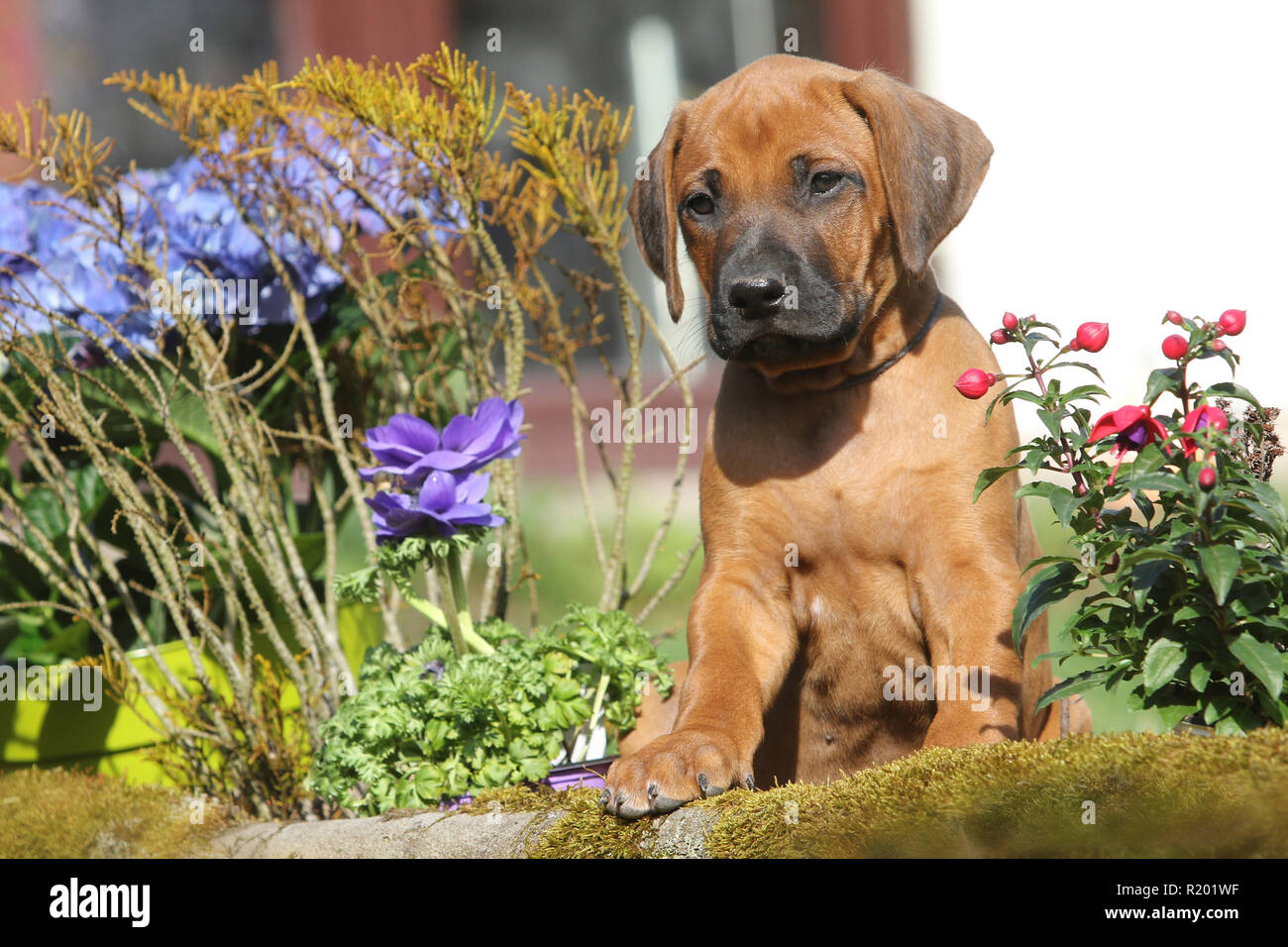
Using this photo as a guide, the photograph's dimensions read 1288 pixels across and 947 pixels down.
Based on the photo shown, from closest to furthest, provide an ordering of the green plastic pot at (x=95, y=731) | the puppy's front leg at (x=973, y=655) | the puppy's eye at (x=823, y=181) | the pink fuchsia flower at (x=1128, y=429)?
the pink fuchsia flower at (x=1128, y=429) < the puppy's front leg at (x=973, y=655) < the puppy's eye at (x=823, y=181) < the green plastic pot at (x=95, y=731)

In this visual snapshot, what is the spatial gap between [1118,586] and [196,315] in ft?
7.06

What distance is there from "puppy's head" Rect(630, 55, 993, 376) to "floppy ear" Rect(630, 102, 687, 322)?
0.09 meters

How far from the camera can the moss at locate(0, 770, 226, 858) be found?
268cm

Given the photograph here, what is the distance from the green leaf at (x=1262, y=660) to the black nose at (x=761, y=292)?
1029 mm

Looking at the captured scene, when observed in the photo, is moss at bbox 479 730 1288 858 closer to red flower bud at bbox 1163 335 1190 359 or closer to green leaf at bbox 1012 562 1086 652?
green leaf at bbox 1012 562 1086 652

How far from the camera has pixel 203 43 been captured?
289 inches

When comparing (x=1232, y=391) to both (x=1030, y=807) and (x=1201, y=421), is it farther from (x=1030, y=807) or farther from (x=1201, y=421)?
(x=1030, y=807)

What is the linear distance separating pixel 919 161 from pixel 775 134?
30 cm

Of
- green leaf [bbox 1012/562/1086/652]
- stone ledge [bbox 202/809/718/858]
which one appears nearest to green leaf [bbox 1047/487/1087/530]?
green leaf [bbox 1012/562/1086/652]

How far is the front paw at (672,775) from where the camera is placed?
2232mm

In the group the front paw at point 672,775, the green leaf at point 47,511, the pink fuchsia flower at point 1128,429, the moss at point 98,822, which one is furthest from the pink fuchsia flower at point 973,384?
the green leaf at point 47,511

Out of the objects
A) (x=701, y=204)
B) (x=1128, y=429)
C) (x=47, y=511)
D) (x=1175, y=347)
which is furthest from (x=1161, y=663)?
(x=47, y=511)

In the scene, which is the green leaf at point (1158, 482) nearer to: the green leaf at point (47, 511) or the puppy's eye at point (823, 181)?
the puppy's eye at point (823, 181)
